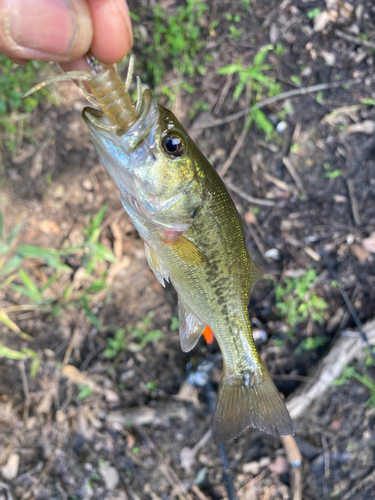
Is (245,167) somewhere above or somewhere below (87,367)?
above

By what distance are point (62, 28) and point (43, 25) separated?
3.6 inches

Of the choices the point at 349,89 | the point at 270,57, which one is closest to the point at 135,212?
the point at 270,57

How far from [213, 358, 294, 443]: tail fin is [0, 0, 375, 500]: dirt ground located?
141 cm

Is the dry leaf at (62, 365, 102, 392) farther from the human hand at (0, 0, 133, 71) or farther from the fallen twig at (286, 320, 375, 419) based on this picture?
the human hand at (0, 0, 133, 71)

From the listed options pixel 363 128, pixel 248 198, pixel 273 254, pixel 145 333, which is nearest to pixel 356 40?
pixel 363 128

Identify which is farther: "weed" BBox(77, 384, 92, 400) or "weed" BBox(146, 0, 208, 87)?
"weed" BBox(146, 0, 208, 87)

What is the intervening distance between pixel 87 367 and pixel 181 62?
3989mm

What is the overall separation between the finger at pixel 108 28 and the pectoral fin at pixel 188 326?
1710 millimetres

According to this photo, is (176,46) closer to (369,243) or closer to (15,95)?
(15,95)

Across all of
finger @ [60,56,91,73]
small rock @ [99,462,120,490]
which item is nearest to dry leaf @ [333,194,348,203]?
finger @ [60,56,91,73]

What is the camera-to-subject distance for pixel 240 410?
196 cm

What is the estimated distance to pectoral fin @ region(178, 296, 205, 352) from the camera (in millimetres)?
1998

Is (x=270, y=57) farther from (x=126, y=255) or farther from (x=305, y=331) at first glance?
(x=305, y=331)

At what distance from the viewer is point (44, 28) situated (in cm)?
151
